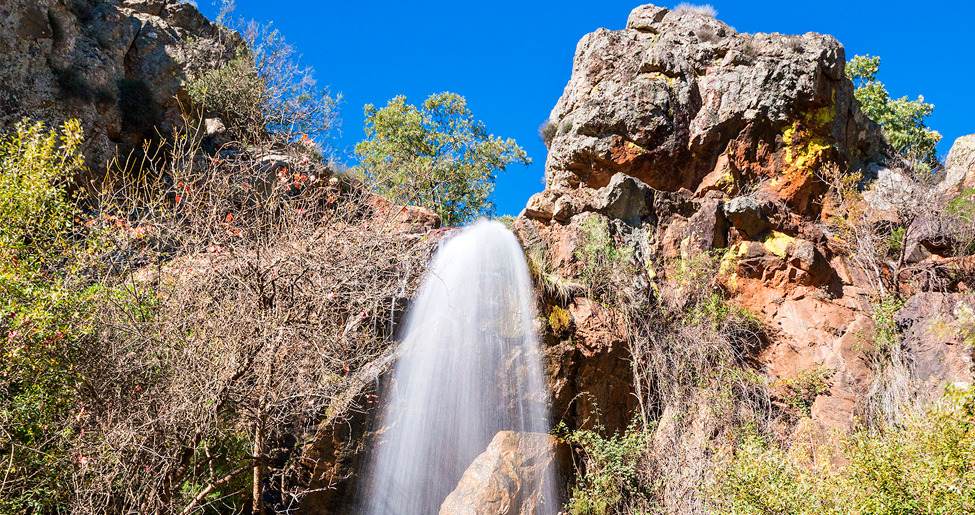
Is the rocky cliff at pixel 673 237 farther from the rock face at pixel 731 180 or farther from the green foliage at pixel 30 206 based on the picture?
the green foliage at pixel 30 206

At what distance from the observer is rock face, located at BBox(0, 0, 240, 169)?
1269 centimetres

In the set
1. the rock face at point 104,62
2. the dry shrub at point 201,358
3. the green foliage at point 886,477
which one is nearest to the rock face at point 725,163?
the green foliage at point 886,477

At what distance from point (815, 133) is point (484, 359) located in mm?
10577

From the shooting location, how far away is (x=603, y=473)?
995cm

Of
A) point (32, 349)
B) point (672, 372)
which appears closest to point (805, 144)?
point (672, 372)

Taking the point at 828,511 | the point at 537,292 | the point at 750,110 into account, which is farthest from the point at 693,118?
the point at 828,511

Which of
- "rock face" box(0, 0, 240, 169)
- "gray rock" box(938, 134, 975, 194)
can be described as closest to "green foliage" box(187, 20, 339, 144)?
"rock face" box(0, 0, 240, 169)

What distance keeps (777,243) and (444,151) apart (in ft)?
38.6

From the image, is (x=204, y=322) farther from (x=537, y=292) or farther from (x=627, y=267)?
(x=627, y=267)

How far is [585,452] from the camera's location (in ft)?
33.3

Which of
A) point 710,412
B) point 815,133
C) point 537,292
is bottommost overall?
point 710,412

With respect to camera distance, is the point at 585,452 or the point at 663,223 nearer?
the point at 585,452

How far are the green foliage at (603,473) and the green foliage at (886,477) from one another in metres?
2.15

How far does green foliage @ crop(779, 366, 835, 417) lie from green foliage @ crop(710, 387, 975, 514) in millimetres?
3446
